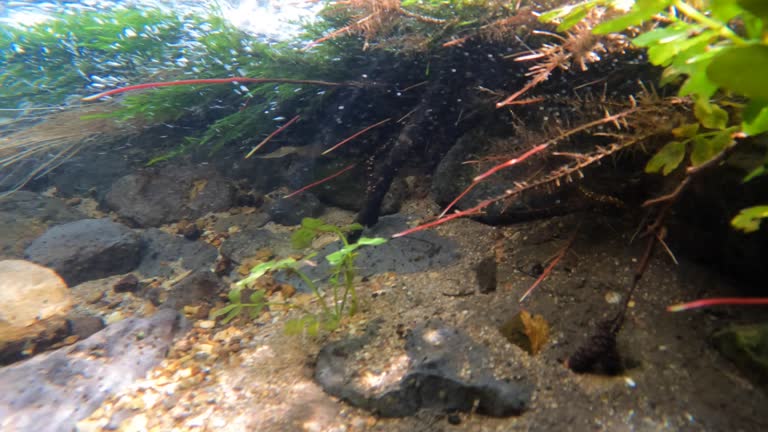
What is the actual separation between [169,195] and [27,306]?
2.48 metres

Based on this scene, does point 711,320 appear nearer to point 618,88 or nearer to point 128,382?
point 618,88

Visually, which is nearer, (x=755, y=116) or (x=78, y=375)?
(x=755, y=116)

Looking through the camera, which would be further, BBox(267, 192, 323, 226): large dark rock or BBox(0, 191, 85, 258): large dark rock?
BBox(0, 191, 85, 258): large dark rock

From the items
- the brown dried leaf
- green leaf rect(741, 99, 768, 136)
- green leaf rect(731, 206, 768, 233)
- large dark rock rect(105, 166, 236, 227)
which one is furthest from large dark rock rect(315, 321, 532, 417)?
large dark rock rect(105, 166, 236, 227)

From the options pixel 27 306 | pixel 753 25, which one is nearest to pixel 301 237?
pixel 753 25

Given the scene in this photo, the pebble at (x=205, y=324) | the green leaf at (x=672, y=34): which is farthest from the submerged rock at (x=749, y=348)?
the pebble at (x=205, y=324)

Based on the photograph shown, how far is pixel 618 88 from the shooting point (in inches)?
112

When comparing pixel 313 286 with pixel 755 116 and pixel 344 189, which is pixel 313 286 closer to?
pixel 344 189

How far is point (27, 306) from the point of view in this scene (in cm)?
336

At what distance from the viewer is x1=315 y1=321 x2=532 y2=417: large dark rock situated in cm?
193

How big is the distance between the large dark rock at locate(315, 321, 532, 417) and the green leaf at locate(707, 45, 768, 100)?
1586 millimetres

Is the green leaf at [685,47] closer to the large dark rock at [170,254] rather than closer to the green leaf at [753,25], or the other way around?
the green leaf at [753,25]

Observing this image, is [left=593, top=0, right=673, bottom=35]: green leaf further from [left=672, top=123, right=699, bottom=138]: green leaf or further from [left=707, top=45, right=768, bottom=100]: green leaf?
[left=672, top=123, right=699, bottom=138]: green leaf

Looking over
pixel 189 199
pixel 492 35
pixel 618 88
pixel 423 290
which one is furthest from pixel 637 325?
pixel 189 199
